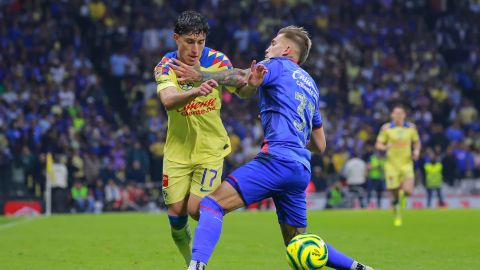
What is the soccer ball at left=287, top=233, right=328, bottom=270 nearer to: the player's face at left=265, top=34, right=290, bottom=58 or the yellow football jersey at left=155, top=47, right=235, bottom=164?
the player's face at left=265, top=34, right=290, bottom=58

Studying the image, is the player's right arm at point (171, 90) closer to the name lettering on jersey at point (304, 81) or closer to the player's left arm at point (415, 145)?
the name lettering on jersey at point (304, 81)

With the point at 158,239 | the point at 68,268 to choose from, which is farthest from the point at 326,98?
the point at 68,268

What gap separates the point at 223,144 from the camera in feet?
29.6

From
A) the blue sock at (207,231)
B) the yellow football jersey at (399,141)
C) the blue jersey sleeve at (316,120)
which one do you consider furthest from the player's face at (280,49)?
the yellow football jersey at (399,141)

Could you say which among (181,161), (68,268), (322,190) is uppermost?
(181,161)

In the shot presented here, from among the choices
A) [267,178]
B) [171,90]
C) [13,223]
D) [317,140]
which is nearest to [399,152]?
[13,223]

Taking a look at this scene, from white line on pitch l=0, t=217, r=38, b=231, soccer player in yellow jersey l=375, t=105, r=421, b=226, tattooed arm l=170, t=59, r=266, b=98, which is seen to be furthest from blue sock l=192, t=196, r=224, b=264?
soccer player in yellow jersey l=375, t=105, r=421, b=226

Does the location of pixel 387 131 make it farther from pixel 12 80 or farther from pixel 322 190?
pixel 12 80

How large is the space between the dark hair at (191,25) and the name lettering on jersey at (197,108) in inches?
27.1

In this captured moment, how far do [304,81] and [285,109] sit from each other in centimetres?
33

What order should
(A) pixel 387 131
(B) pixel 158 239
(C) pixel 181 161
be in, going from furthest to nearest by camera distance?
(A) pixel 387 131, (B) pixel 158 239, (C) pixel 181 161

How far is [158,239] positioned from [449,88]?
2069 centimetres

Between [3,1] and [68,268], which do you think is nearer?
[68,268]

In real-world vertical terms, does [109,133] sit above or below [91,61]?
below
